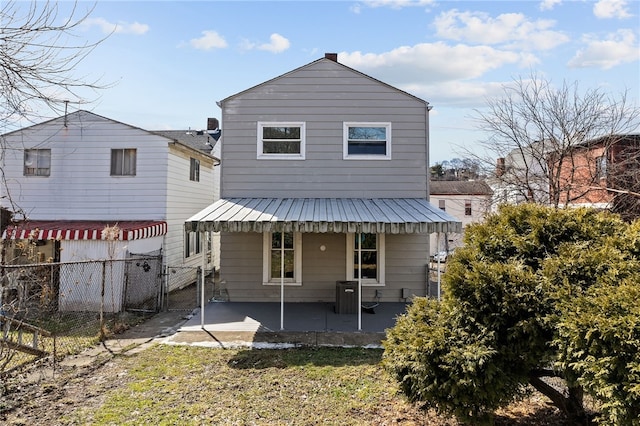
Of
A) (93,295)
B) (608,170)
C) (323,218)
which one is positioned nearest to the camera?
(323,218)

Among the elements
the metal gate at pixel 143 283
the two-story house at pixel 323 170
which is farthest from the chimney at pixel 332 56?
the metal gate at pixel 143 283

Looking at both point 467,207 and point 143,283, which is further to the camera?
point 467,207

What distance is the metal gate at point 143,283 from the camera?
11.5 m

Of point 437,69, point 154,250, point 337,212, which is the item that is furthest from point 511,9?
point 154,250

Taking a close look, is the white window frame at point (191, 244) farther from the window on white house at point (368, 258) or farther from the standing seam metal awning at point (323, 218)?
the window on white house at point (368, 258)

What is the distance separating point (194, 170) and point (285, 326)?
1032 cm

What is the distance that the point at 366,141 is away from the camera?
1181cm

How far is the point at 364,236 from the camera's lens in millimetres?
11602

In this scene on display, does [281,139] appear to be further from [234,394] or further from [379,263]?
[234,394]

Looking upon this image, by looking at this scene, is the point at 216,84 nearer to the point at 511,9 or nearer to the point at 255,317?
the point at 255,317

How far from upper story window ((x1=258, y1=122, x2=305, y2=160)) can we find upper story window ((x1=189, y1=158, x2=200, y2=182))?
5.90m

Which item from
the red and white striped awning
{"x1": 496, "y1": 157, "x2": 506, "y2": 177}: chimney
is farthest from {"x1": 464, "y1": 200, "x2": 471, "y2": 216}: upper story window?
the red and white striped awning

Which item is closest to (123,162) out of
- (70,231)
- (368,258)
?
(70,231)

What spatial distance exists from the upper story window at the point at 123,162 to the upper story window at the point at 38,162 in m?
2.34
